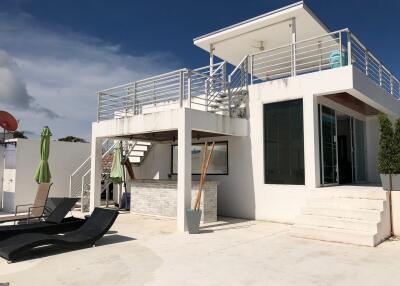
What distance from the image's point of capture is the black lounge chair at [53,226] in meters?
7.69

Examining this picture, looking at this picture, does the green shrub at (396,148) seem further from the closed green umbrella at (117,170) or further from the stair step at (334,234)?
the closed green umbrella at (117,170)

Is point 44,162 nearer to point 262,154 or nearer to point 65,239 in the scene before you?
point 65,239

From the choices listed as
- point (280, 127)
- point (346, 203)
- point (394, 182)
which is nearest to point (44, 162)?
point (280, 127)

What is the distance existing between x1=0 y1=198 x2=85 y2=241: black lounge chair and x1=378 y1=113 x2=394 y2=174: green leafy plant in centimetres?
831

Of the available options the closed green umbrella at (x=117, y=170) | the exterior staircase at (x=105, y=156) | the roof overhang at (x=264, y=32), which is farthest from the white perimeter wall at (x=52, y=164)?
the roof overhang at (x=264, y=32)

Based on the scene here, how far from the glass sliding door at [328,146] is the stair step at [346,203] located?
142 centimetres

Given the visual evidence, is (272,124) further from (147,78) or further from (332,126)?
(147,78)

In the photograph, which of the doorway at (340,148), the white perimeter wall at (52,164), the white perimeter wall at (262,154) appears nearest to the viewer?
the white perimeter wall at (262,154)

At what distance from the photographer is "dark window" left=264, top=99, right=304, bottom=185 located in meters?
10.9

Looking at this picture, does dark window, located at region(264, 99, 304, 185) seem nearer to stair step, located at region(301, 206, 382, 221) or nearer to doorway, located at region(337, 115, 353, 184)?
stair step, located at region(301, 206, 382, 221)

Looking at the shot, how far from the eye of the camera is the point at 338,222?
861 cm

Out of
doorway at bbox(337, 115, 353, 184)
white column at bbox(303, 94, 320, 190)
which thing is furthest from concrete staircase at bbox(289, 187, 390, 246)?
doorway at bbox(337, 115, 353, 184)

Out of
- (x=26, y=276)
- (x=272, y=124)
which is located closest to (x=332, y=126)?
(x=272, y=124)

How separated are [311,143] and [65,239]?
7.36m
